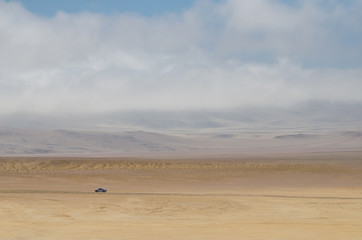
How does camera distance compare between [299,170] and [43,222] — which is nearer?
[43,222]

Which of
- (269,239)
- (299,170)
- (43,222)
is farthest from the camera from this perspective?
(299,170)

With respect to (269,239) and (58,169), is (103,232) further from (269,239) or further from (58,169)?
(58,169)

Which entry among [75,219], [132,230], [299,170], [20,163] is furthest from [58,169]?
[132,230]

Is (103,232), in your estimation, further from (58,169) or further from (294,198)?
(58,169)

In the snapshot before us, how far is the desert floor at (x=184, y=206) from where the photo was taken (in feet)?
53.2

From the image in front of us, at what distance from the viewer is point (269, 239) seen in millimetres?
15086

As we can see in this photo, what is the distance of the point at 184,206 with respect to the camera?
2186 centimetres

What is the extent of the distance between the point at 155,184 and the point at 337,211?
1427 centimetres

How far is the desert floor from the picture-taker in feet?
53.2

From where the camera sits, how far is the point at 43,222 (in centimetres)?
1798

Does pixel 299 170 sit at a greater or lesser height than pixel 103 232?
greater

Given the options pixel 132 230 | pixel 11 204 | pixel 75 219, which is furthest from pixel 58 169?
pixel 132 230

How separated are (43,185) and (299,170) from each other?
1785 cm

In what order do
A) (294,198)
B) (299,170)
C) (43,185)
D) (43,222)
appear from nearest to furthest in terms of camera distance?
(43,222) < (294,198) < (43,185) < (299,170)
